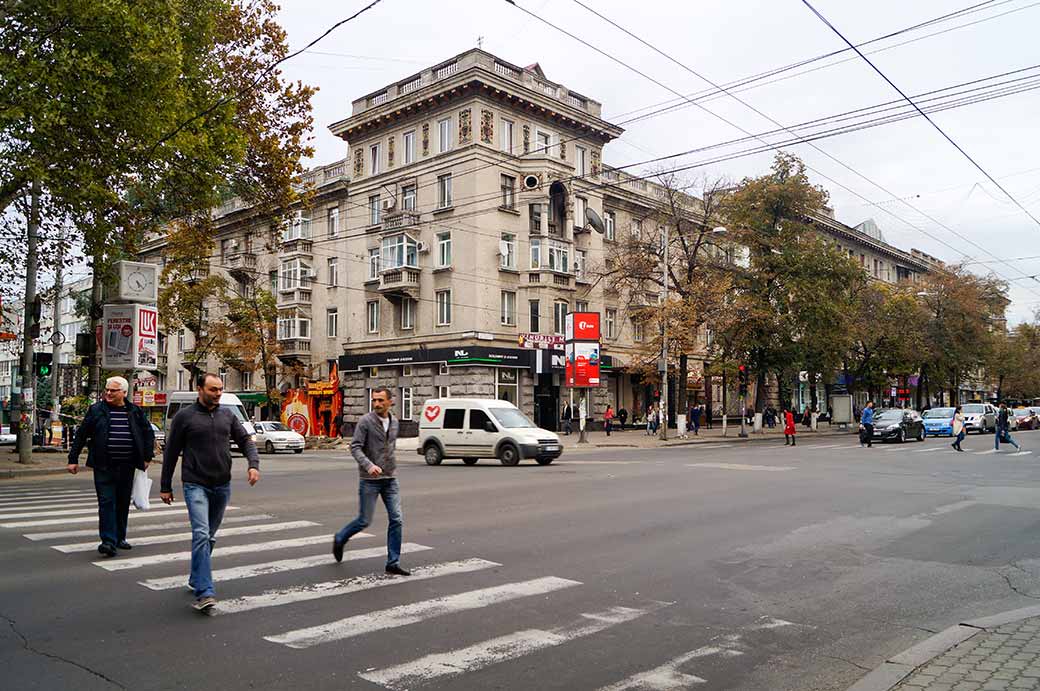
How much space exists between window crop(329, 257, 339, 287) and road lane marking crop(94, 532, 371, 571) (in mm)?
41363

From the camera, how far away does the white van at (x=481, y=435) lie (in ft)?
76.5

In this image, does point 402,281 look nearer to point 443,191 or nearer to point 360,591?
point 443,191

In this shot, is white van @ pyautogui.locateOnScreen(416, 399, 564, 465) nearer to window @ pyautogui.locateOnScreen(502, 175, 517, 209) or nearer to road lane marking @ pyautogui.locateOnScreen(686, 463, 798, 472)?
road lane marking @ pyautogui.locateOnScreen(686, 463, 798, 472)

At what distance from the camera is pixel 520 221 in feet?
144

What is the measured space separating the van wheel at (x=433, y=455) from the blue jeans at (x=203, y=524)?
17.8 metres

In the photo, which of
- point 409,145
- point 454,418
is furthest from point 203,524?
point 409,145

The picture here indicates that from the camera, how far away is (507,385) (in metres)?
43.0

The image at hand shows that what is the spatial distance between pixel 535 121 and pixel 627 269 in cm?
1048

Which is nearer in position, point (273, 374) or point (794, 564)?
point (794, 564)

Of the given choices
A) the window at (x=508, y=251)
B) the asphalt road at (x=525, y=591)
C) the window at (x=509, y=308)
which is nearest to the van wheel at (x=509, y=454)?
the asphalt road at (x=525, y=591)

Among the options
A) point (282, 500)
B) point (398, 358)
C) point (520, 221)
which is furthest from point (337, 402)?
point (282, 500)

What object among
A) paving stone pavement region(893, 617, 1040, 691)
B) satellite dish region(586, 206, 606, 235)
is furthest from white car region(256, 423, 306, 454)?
paving stone pavement region(893, 617, 1040, 691)

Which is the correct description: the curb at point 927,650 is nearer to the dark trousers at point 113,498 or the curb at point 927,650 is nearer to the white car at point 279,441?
the dark trousers at point 113,498

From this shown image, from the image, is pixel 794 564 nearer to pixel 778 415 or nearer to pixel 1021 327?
pixel 778 415
